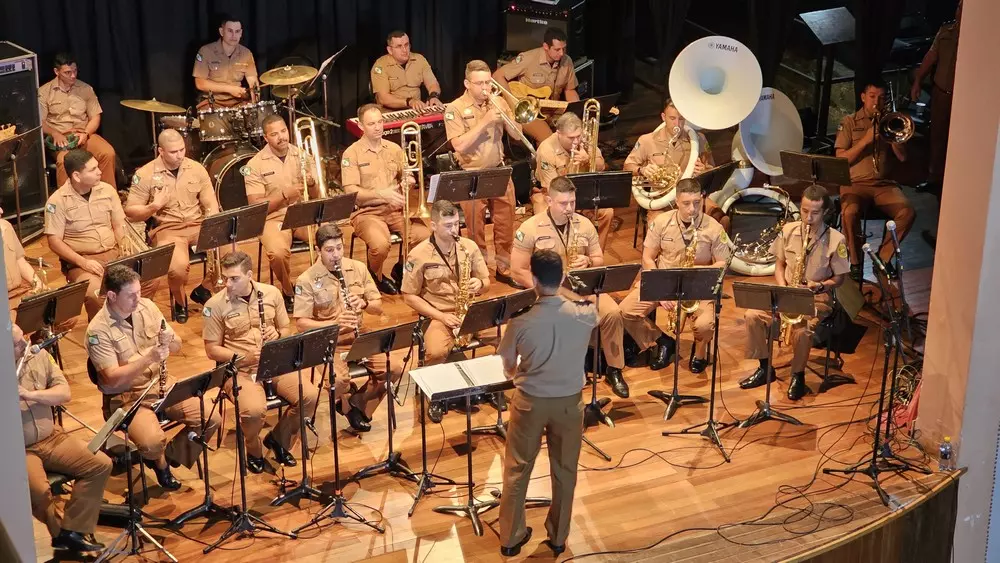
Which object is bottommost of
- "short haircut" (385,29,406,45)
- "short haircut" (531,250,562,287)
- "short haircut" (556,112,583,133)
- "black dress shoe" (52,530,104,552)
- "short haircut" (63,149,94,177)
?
"black dress shoe" (52,530,104,552)

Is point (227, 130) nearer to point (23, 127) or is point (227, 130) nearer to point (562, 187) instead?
point (23, 127)

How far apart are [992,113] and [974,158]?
0.27 metres

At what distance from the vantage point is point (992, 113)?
6504 millimetres

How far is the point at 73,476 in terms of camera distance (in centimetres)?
608

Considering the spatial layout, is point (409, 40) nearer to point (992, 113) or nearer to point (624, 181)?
point (624, 181)

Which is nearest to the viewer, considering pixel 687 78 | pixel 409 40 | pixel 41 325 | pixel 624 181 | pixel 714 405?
pixel 41 325

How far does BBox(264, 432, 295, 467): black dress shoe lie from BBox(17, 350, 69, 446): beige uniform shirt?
4.31 ft

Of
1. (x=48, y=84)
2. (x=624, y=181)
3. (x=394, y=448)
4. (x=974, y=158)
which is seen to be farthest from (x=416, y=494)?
(x=48, y=84)

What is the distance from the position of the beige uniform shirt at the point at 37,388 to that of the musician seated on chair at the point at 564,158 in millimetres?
3913

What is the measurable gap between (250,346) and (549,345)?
2107 millimetres

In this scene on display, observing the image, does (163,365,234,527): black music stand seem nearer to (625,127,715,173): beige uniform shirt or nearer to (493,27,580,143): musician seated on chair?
(625,127,715,173): beige uniform shirt

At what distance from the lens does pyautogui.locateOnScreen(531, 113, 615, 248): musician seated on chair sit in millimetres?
8875

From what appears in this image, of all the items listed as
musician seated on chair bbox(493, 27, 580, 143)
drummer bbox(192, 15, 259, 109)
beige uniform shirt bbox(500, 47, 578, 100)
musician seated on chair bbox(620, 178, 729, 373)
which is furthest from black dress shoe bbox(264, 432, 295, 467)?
beige uniform shirt bbox(500, 47, 578, 100)

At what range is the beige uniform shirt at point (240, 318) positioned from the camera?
6887mm
